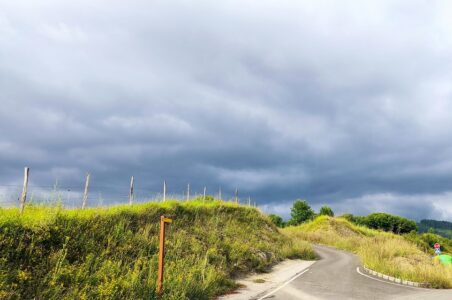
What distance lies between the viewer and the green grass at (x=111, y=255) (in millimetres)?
13592

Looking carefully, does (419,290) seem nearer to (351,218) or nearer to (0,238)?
(0,238)

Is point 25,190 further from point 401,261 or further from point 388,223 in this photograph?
point 388,223

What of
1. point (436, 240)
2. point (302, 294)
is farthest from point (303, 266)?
point (436, 240)

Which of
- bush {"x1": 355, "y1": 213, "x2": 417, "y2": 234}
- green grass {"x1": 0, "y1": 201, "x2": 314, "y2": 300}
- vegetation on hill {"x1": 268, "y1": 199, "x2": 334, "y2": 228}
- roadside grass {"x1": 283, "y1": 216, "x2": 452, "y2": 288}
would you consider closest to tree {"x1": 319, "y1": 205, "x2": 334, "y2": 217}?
vegetation on hill {"x1": 268, "y1": 199, "x2": 334, "y2": 228}

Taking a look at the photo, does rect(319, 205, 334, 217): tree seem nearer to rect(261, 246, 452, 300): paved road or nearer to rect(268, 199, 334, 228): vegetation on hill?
rect(268, 199, 334, 228): vegetation on hill

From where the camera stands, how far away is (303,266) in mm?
32219

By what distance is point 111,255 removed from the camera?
17.7 meters

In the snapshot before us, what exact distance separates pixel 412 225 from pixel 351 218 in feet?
70.1

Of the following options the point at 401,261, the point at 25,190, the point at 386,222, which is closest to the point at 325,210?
the point at 386,222

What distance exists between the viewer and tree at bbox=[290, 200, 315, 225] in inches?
4641

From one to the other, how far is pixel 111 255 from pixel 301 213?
347 ft

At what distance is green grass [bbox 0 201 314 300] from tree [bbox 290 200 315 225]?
298 feet

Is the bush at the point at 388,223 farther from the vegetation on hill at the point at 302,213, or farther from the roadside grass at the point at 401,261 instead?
the roadside grass at the point at 401,261

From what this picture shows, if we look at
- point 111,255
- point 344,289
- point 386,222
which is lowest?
point 344,289
